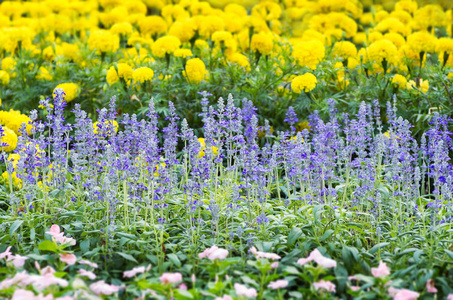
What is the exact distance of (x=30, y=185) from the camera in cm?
273

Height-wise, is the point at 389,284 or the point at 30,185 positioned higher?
the point at 30,185

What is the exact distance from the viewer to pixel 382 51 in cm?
457

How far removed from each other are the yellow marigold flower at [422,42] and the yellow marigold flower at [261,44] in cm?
130

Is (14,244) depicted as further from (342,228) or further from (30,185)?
(342,228)

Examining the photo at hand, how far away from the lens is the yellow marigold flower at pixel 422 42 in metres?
4.69

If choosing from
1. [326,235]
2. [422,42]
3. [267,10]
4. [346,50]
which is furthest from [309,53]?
[267,10]

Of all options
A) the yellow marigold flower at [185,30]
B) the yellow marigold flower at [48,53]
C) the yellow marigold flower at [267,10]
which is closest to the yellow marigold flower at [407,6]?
the yellow marigold flower at [267,10]

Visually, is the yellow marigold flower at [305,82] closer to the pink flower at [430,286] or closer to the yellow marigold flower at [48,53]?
the pink flower at [430,286]

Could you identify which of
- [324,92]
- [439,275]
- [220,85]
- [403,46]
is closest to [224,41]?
[220,85]

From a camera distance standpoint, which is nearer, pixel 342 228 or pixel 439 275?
pixel 439 275

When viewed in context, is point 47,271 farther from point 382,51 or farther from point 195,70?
point 382,51

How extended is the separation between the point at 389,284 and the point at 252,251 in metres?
0.62

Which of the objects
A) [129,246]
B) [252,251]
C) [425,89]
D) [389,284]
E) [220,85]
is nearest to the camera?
[389,284]

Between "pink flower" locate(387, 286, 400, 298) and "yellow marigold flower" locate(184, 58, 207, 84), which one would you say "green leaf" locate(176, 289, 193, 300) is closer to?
"pink flower" locate(387, 286, 400, 298)
